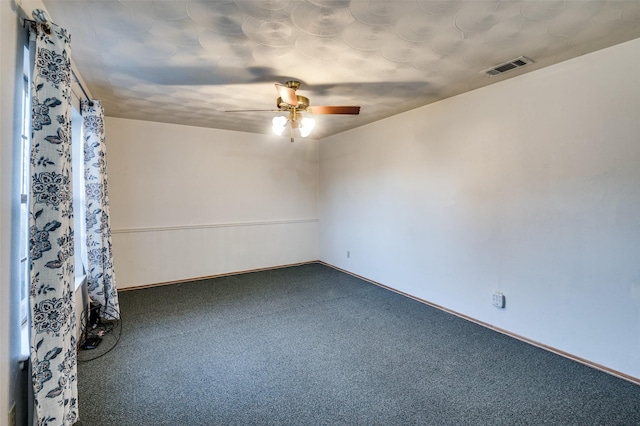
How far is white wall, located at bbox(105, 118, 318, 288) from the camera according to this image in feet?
14.9

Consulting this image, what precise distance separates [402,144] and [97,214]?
3.74 metres

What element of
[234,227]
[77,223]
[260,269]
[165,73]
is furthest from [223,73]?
[260,269]

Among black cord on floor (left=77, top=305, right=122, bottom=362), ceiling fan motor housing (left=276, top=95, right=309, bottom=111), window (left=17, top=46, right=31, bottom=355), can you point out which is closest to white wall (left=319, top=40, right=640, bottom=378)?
ceiling fan motor housing (left=276, top=95, right=309, bottom=111)

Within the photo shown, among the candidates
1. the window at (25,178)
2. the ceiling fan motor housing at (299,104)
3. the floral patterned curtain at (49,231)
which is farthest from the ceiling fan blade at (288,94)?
the window at (25,178)

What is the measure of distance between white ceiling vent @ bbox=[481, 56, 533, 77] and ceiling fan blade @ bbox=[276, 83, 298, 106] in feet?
5.82

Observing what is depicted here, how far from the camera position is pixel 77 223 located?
11.0 feet

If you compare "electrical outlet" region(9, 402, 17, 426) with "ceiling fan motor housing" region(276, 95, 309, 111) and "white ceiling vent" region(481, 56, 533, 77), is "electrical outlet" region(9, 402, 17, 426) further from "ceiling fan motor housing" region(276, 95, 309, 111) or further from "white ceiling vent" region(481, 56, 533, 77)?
"white ceiling vent" region(481, 56, 533, 77)

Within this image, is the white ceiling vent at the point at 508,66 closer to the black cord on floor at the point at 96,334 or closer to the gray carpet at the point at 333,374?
the gray carpet at the point at 333,374

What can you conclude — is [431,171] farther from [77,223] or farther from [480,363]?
[77,223]

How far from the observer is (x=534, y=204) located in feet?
9.35

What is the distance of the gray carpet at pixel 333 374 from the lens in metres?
1.98

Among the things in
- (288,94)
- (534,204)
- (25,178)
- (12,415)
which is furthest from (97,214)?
(534,204)

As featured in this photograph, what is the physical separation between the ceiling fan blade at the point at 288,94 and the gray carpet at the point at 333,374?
7.41 ft

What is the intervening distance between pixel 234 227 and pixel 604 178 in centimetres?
485
